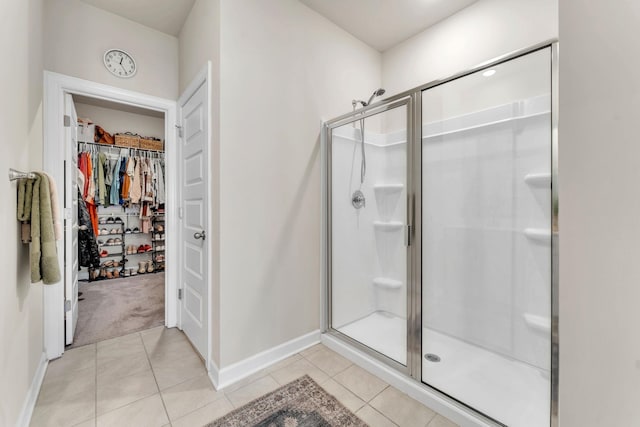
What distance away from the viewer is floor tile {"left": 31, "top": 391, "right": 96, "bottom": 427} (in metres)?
1.41

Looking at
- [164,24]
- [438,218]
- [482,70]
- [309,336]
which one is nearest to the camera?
[482,70]

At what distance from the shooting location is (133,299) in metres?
3.27

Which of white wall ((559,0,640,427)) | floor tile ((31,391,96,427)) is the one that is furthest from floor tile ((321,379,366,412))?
floor tile ((31,391,96,427))

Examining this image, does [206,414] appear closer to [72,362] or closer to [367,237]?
[72,362]

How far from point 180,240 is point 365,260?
1696 millimetres

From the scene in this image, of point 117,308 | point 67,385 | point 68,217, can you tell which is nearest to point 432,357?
point 67,385

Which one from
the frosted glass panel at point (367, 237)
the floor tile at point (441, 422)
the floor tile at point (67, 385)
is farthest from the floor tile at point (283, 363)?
the floor tile at point (67, 385)

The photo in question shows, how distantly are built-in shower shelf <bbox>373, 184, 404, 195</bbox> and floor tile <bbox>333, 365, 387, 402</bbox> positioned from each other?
1.32 m

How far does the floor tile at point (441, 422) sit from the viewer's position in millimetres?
1381

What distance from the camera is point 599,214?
54 cm

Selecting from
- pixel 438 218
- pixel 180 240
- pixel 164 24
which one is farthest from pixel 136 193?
pixel 438 218

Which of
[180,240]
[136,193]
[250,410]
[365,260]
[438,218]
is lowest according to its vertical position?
[250,410]

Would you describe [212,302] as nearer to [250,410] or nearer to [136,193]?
[250,410]

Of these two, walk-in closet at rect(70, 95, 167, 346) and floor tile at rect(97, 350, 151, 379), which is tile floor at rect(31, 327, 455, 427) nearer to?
floor tile at rect(97, 350, 151, 379)
